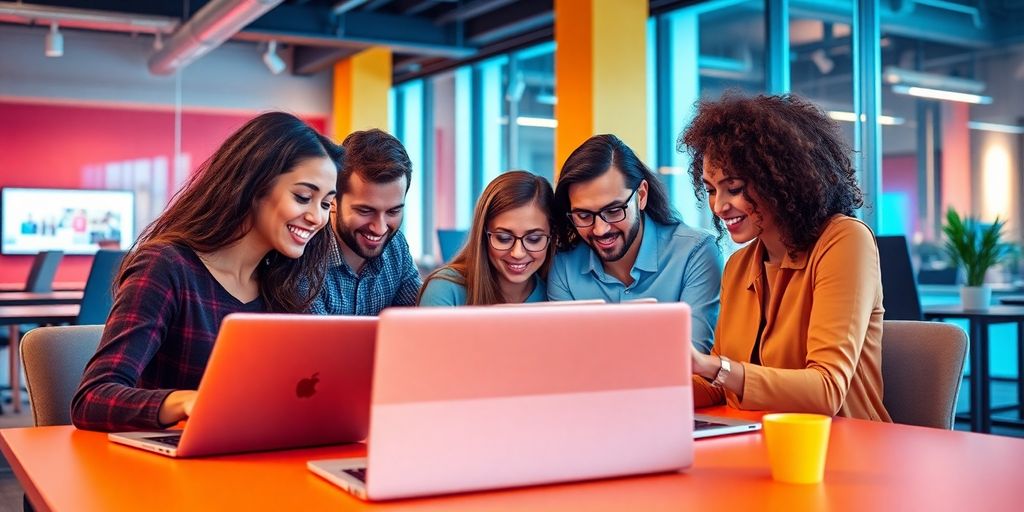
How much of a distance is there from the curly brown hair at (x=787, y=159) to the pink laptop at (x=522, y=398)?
823 millimetres

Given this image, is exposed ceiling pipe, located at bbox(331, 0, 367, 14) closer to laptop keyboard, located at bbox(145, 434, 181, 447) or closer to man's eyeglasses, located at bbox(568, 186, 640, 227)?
man's eyeglasses, located at bbox(568, 186, 640, 227)

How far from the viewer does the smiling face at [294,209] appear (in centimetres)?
179

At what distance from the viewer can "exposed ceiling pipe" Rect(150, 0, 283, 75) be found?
6238mm

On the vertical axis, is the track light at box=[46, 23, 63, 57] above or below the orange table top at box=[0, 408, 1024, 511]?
above

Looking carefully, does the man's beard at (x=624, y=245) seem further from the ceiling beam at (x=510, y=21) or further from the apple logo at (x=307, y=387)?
the ceiling beam at (x=510, y=21)

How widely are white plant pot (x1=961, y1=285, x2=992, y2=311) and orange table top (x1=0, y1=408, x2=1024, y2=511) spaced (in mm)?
3240

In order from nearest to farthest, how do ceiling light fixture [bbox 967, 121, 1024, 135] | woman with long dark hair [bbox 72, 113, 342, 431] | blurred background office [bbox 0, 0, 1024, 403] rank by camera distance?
woman with long dark hair [bbox 72, 113, 342, 431], ceiling light fixture [bbox 967, 121, 1024, 135], blurred background office [bbox 0, 0, 1024, 403]

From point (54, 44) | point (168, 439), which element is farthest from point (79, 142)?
point (168, 439)

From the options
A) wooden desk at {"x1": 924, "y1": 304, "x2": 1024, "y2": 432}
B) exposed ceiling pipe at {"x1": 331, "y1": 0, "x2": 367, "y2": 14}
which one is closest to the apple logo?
wooden desk at {"x1": 924, "y1": 304, "x2": 1024, "y2": 432}

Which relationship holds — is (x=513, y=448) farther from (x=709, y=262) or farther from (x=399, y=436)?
(x=709, y=262)

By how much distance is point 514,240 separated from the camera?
2.33 m

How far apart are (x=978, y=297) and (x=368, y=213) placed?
3034 mm

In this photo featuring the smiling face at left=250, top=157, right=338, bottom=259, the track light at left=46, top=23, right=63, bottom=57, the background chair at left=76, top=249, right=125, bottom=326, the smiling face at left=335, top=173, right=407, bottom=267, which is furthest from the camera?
the track light at left=46, top=23, right=63, bottom=57

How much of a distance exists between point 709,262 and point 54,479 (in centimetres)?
153
